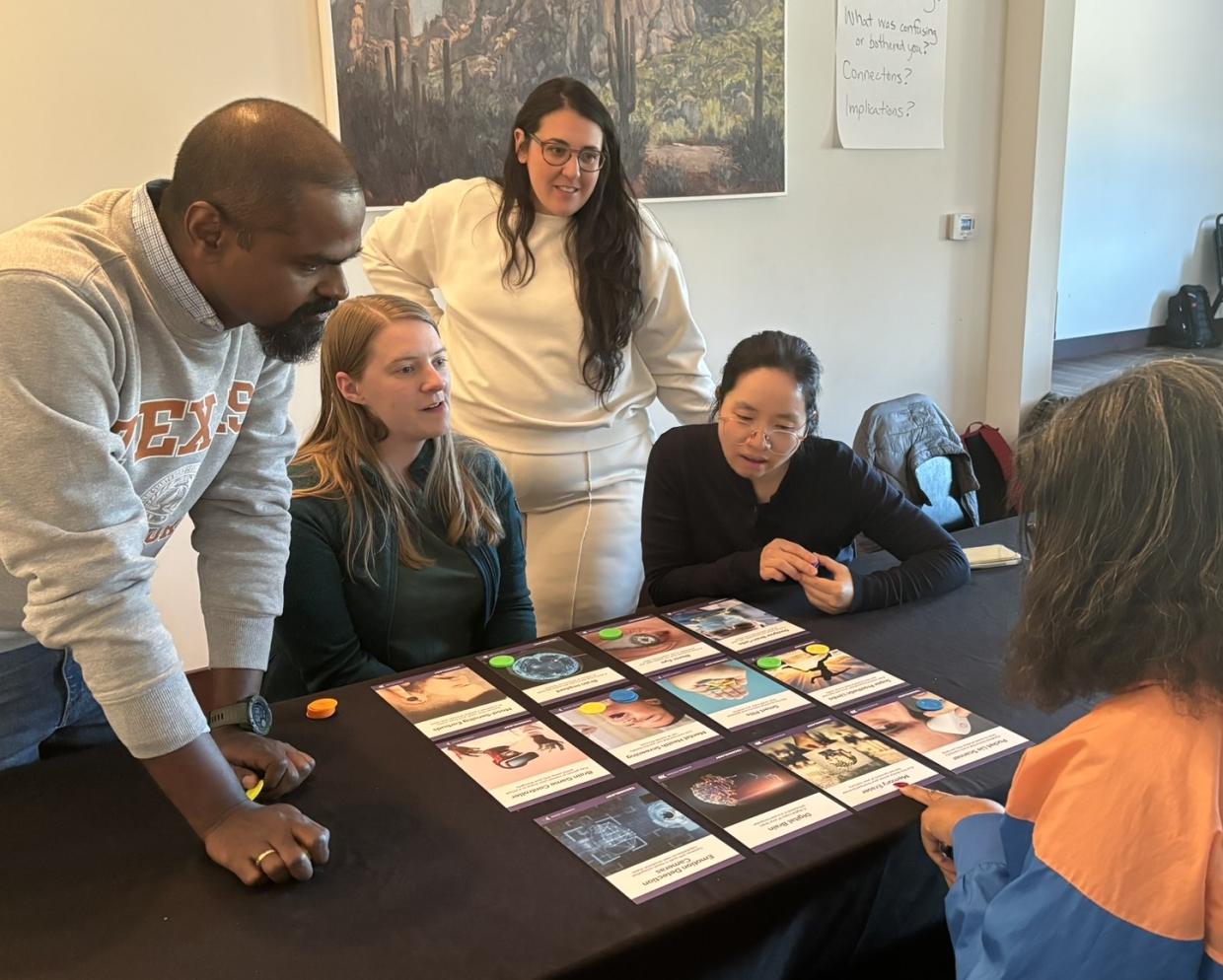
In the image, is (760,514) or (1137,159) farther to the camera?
(1137,159)

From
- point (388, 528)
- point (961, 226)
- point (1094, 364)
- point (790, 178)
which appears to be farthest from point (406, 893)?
point (1094, 364)

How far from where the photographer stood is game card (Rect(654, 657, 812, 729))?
4.15 ft

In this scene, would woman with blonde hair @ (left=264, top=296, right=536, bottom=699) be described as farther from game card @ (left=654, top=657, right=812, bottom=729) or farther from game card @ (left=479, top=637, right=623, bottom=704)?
game card @ (left=654, top=657, right=812, bottom=729)

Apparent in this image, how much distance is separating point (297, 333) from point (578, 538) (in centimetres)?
121

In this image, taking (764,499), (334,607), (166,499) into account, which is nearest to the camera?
(166,499)

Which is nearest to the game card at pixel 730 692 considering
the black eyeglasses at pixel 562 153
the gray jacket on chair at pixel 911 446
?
the black eyeglasses at pixel 562 153

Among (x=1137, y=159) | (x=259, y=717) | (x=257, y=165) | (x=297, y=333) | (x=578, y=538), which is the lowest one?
(x=578, y=538)

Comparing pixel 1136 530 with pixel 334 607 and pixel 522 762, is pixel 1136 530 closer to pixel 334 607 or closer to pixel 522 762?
pixel 522 762

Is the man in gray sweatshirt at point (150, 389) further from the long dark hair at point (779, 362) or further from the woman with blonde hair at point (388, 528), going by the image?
the long dark hair at point (779, 362)

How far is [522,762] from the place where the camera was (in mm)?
1158

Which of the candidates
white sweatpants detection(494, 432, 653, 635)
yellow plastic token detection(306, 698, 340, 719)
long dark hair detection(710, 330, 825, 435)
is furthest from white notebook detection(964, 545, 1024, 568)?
yellow plastic token detection(306, 698, 340, 719)

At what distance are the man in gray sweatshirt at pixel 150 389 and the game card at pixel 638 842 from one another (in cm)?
25

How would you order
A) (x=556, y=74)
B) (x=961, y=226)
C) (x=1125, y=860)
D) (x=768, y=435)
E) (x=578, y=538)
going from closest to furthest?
(x=1125, y=860), (x=768, y=435), (x=578, y=538), (x=556, y=74), (x=961, y=226)

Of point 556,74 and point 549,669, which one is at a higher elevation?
point 556,74
